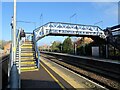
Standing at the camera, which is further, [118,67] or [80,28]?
[80,28]

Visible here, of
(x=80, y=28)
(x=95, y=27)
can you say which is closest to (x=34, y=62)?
(x=80, y=28)

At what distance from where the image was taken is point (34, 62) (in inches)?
767

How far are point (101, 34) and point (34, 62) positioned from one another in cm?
2730

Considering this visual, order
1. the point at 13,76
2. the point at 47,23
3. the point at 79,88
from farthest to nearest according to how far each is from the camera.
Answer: the point at 47,23 < the point at 79,88 < the point at 13,76

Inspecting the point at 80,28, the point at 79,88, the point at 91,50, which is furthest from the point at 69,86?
the point at 91,50

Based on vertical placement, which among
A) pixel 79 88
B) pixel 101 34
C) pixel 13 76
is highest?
pixel 101 34

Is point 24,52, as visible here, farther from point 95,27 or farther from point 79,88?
point 95,27

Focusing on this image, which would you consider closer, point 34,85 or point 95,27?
point 34,85

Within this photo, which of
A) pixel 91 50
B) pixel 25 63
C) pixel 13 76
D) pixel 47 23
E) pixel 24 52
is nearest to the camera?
pixel 13 76

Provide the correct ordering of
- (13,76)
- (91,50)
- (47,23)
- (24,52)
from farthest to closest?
(91,50) < (47,23) < (24,52) < (13,76)

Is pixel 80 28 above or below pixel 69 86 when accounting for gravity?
above

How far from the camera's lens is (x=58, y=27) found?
129 ft

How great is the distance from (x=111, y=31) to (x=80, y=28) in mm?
5929

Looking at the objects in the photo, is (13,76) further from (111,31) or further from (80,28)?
(111,31)
